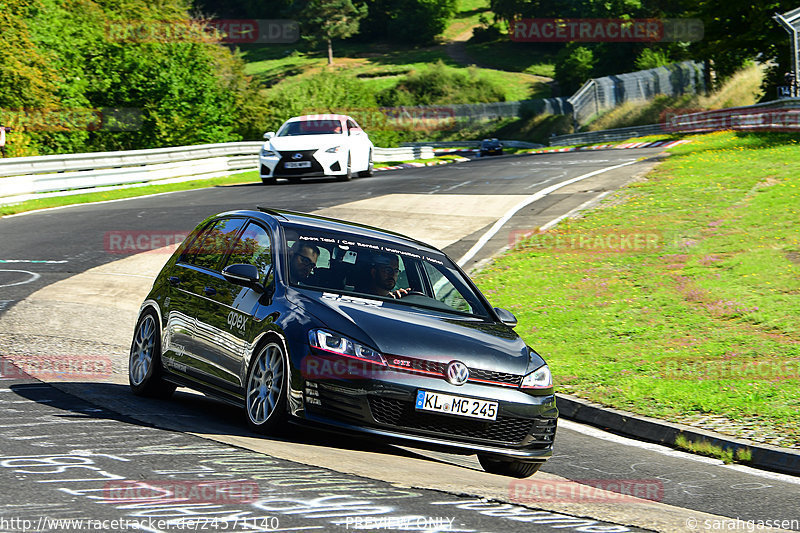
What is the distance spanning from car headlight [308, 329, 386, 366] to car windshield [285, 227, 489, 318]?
0.79 meters

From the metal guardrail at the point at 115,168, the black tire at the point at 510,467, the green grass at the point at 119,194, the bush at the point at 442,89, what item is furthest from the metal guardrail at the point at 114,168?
the bush at the point at 442,89

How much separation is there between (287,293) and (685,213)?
13.8m

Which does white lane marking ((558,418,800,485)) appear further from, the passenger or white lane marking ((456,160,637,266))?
white lane marking ((456,160,637,266))

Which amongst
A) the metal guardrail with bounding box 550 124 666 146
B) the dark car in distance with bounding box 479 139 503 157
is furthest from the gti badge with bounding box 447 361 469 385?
the dark car in distance with bounding box 479 139 503 157

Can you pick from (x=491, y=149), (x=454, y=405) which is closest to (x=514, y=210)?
(x=454, y=405)

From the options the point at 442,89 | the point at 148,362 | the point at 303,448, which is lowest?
the point at 303,448

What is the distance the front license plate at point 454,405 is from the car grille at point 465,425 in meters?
0.04

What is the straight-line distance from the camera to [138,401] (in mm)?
8352

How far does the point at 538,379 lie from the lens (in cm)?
721

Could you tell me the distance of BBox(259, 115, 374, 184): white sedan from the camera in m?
27.5

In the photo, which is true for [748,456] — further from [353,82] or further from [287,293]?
[353,82]

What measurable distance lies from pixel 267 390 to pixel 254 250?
1.46 m

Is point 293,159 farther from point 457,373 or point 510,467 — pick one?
point 457,373

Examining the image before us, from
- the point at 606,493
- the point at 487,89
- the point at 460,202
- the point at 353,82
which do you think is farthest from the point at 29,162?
the point at 487,89
